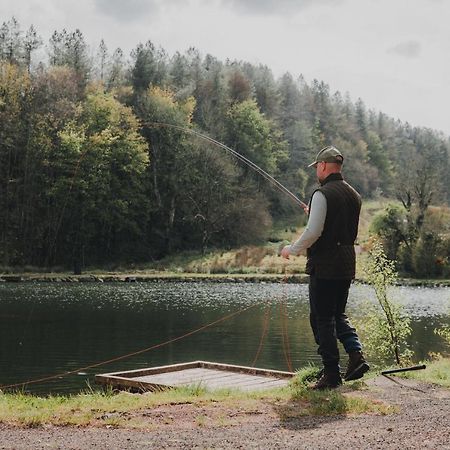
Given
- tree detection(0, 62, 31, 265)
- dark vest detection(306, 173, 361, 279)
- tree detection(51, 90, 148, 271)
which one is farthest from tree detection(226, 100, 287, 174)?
dark vest detection(306, 173, 361, 279)

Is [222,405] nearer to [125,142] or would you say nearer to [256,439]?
[256,439]

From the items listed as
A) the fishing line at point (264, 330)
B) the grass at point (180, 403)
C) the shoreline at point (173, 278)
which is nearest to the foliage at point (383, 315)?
the fishing line at point (264, 330)

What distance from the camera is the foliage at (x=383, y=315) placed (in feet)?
51.2

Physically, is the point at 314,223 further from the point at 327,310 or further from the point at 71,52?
the point at 71,52

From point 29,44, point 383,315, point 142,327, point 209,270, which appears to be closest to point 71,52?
point 29,44

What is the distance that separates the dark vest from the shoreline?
1735 inches

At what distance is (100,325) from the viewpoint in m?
27.3

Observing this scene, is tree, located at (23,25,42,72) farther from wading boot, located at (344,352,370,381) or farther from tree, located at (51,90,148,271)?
wading boot, located at (344,352,370,381)

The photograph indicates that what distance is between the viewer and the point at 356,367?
26.5 ft

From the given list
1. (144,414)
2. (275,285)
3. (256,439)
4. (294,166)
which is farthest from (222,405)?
(294,166)

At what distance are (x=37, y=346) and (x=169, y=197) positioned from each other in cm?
5053

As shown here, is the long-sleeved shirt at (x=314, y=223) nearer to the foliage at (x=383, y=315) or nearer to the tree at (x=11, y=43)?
the foliage at (x=383, y=315)

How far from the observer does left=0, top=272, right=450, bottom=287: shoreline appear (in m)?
51.8

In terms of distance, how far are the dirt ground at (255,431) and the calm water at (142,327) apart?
895 centimetres
